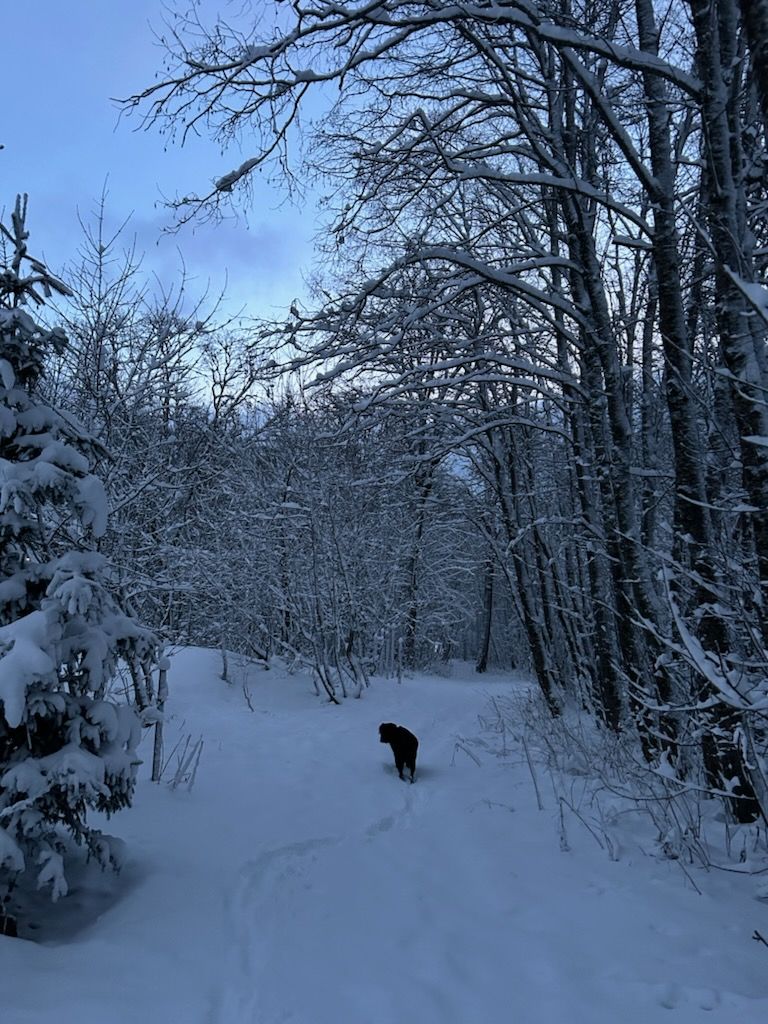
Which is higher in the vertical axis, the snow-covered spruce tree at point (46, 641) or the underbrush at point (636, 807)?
the snow-covered spruce tree at point (46, 641)

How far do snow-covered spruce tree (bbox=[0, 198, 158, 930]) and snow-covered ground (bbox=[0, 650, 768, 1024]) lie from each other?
60 cm

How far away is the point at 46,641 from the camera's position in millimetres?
3543

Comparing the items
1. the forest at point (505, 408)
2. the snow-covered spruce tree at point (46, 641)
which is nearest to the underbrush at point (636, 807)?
the forest at point (505, 408)

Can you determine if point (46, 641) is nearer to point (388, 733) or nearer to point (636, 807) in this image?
point (636, 807)

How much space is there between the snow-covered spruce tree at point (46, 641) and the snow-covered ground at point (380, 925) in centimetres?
60

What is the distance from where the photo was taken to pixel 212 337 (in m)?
16.7

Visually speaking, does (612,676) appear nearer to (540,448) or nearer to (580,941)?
(580,941)

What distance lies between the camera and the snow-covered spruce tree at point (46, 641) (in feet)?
11.5

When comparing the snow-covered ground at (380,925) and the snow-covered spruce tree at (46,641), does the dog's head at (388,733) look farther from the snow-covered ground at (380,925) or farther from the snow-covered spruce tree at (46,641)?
the snow-covered spruce tree at (46,641)

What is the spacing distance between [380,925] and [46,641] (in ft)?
8.41

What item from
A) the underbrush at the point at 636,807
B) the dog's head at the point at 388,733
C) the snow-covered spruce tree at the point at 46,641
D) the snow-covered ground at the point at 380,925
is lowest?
the snow-covered ground at the point at 380,925

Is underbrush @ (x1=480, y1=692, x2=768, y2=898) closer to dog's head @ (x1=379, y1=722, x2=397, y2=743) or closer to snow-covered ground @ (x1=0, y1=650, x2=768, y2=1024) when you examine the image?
snow-covered ground @ (x1=0, y1=650, x2=768, y2=1024)

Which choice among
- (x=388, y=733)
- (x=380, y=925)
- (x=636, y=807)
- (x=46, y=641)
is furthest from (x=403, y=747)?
(x=46, y=641)

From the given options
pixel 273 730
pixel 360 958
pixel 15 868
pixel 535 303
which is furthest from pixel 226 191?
pixel 273 730
